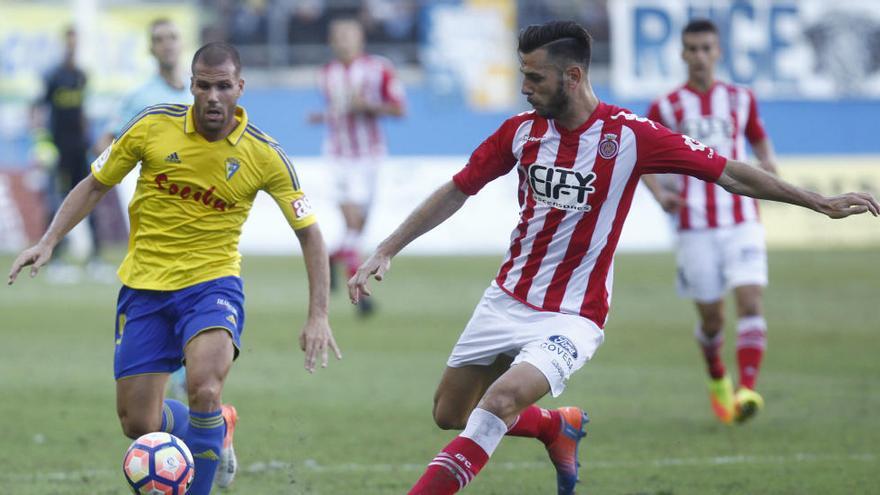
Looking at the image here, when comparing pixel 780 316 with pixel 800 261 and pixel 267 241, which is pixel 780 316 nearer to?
pixel 800 261

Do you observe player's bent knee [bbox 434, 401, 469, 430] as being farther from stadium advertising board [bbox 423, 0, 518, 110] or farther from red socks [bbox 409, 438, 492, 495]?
stadium advertising board [bbox 423, 0, 518, 110]

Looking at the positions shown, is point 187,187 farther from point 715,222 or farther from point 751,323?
point 751,323

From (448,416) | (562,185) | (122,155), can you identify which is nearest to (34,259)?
(122,155)

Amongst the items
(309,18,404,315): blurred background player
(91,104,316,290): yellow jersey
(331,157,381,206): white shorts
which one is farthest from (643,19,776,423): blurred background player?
(331,157,381,206): white shorts

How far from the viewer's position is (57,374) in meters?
10.8

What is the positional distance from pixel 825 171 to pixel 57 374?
1573 cm

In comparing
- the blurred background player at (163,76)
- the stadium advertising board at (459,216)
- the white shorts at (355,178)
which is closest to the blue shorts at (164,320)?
the blurred background player at (163,76)

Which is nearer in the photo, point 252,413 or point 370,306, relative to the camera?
point 252,413

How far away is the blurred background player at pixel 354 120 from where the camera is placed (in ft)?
49.6

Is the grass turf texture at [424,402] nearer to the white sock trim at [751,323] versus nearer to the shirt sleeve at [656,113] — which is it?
the white sock trim at [751,323]

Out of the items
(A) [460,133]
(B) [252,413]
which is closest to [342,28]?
(B) [252,413]

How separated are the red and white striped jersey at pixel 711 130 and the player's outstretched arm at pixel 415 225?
3517 millimetres

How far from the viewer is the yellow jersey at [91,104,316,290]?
625cm

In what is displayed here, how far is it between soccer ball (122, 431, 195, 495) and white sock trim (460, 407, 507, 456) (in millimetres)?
1172
